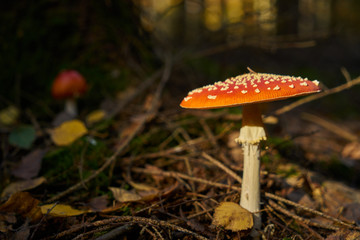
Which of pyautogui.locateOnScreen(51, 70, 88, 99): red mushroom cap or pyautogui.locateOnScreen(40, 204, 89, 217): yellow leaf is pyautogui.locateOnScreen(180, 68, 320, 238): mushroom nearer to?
pyautogui.locateOnScreen(40, 204, 89, 217): yellow leaf

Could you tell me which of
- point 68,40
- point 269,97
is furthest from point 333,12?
point 269,97

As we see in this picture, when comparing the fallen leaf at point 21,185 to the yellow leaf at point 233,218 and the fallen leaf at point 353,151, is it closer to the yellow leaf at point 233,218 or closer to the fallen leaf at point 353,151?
the yellow leaf at point 233,218

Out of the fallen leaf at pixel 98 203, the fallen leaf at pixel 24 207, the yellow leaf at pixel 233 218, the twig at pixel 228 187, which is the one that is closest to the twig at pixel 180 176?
the twig at pixel 228 187

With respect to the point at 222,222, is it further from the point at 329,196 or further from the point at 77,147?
the point at 77,147

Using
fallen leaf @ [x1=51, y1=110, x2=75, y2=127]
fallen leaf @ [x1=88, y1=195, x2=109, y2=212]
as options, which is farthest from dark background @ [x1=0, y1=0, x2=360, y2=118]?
fallen leaf @ [x1=88, y1=195, x2=109, y2=212]

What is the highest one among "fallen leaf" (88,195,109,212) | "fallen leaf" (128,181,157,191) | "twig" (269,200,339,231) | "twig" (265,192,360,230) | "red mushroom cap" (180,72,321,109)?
"red mushroom cap" (180,72,321,109)
